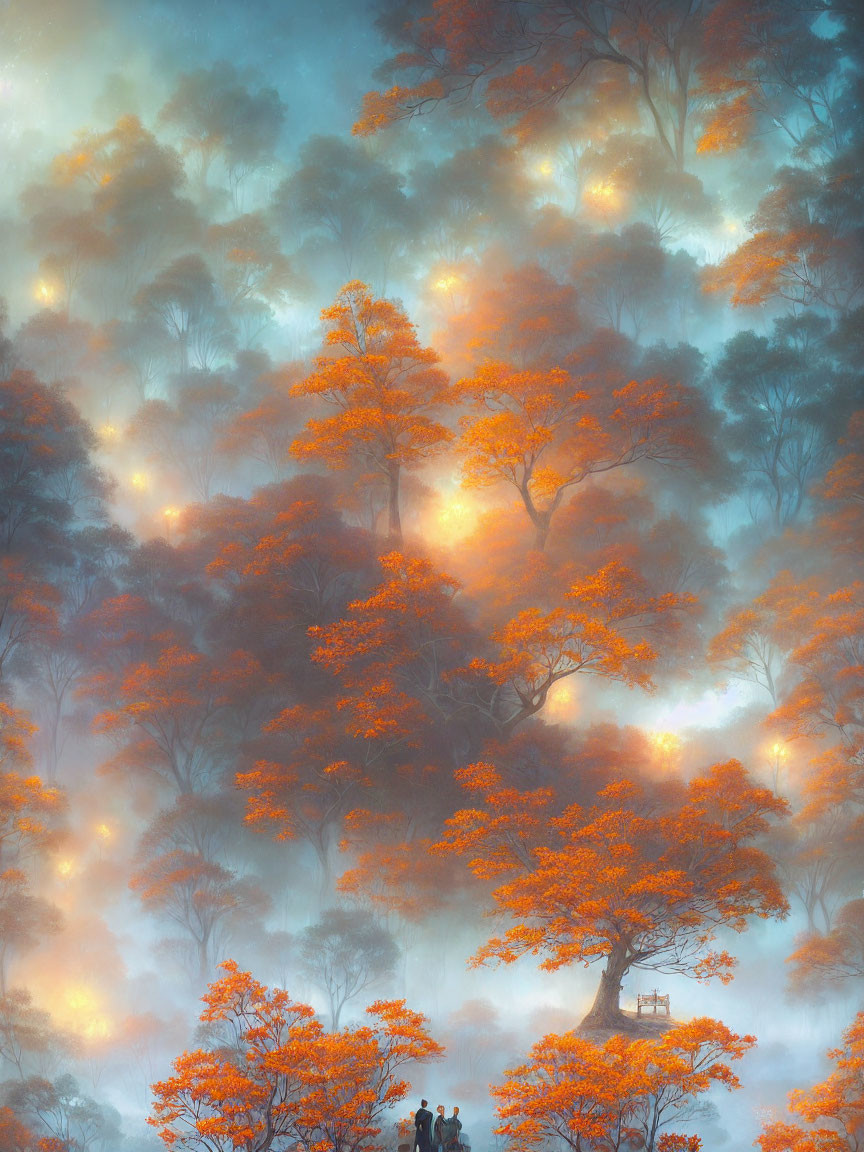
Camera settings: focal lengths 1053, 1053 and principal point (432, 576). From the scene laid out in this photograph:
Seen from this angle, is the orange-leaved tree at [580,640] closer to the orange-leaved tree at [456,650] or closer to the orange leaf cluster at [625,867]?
the orange-leaved tree at [456,650]

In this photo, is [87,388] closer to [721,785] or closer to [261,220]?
[261,220]

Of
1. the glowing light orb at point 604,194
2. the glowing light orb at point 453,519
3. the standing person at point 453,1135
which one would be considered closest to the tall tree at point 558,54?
the glowing light orb at point 604,194

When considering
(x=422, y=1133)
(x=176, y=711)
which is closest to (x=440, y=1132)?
(x=422, y=1133)

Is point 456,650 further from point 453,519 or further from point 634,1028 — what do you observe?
point 634,1028

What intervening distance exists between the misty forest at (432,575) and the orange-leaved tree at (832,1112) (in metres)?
0.07

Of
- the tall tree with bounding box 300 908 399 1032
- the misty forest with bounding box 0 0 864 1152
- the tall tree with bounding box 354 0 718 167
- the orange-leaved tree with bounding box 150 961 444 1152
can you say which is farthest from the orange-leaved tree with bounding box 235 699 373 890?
the tall tree with bounding box 354 0 718 167

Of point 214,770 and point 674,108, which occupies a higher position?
point 674,108

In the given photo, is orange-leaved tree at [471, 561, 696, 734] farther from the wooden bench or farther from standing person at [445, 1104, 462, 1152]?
standing person at [445, 1104, 462, 1152]

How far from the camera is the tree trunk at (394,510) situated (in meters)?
17.4

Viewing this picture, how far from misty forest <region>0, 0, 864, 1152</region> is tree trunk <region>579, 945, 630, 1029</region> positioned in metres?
0.08

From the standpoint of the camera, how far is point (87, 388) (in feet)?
63.4

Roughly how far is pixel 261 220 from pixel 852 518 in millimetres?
12551

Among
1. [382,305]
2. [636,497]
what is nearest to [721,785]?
[636,497]

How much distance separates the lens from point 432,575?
16219 millimetres
